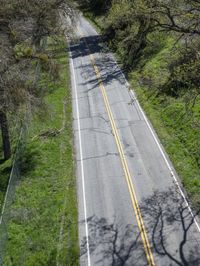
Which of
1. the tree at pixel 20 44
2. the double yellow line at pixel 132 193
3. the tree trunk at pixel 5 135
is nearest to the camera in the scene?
the double yellow line at pixel 132 193

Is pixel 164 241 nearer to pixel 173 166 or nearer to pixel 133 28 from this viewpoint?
pixel 173 166

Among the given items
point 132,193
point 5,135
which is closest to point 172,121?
point 132,193

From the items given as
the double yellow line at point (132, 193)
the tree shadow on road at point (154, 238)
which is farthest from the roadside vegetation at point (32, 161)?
the double yellow line at point (132, 193)

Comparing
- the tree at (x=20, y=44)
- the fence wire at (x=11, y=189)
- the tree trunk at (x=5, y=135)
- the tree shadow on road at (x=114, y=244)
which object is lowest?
the tree shadow on road at (x=114, y=244)

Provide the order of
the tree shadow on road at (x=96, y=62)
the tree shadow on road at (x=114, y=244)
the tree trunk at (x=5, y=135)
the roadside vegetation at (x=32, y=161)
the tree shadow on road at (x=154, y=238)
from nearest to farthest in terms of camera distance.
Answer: the tree shadow on road at (x=154, y=238) → the tree shadow on road at (x=114, y=244) → the roadside vegetation at (x=32, y=161) → the tree trunk at (x=5, y=135) → the tree shadow on road at (x=96, y=62)

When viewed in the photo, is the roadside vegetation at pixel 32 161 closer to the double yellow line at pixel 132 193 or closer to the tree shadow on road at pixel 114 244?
the tree shadow on road at pixel 114 244

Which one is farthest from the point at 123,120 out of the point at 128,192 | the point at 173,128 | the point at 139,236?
the point at 139,236

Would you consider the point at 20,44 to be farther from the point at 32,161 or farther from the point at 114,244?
the point at 114,244
